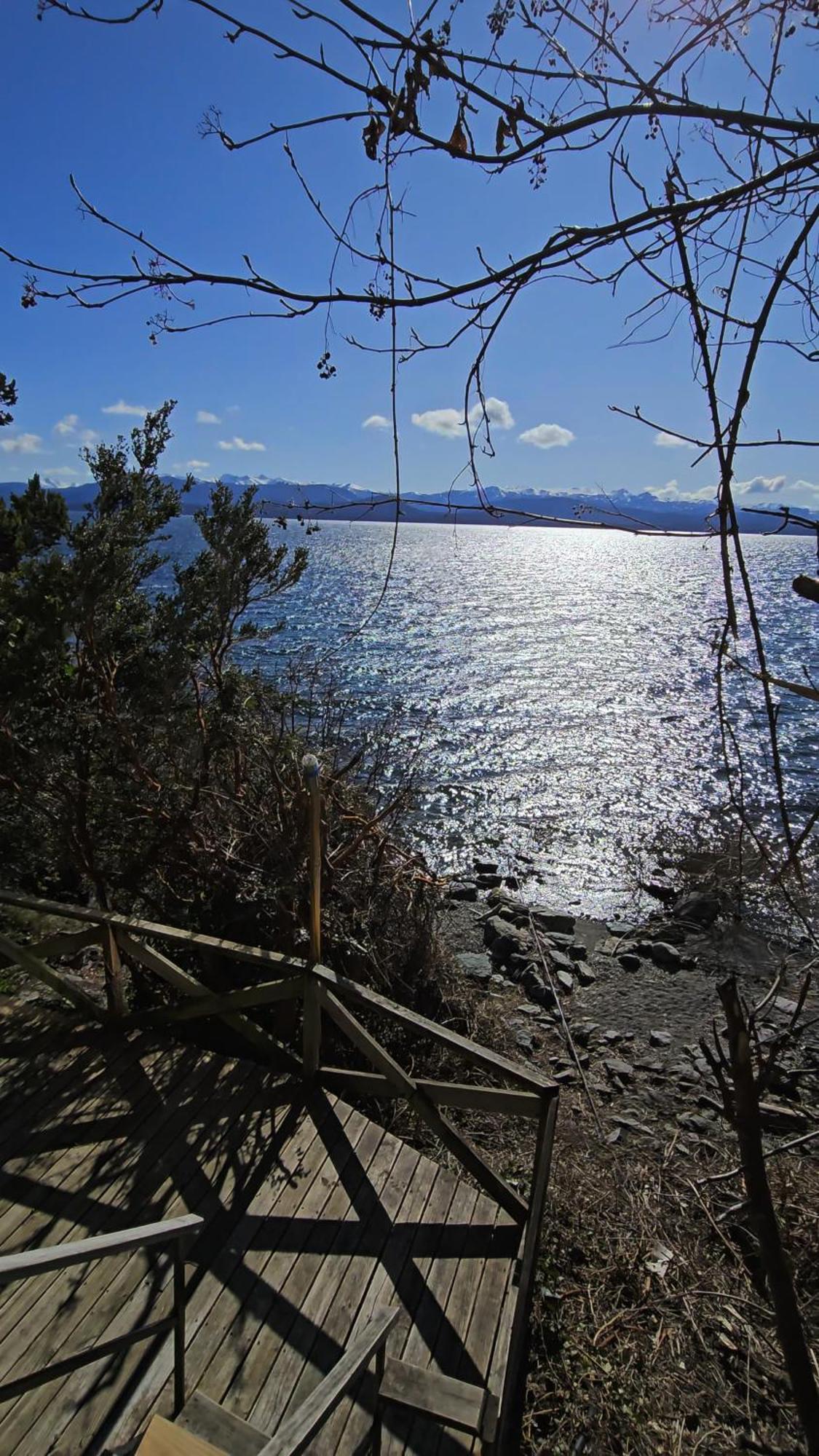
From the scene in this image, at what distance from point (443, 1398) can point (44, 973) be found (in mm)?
3903

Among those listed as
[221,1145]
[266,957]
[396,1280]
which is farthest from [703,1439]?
[266,957]

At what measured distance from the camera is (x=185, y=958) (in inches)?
298

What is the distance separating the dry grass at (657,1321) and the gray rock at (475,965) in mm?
5406

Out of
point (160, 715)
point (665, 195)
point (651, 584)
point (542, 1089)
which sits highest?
point (665, 195)

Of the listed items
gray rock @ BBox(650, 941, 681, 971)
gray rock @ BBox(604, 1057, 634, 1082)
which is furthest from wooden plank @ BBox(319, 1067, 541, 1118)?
gray rock @ BBox(650, 941, 681, 971)

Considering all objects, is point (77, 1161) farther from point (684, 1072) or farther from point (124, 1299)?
point (684, 1072)

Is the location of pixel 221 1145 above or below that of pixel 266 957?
below

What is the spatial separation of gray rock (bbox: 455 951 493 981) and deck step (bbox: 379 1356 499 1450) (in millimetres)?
8299

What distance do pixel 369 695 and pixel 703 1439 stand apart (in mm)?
27181

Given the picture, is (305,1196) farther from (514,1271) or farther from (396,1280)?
(514,1271)

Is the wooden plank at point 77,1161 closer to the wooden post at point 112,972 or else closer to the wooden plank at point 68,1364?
the wooden post at point 112,972

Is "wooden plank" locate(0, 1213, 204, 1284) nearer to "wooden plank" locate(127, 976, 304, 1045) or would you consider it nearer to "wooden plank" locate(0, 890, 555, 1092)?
"wooden plank" locate(0, 890, 555, 1092)

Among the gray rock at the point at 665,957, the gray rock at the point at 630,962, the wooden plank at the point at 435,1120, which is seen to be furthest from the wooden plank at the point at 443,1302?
the gray rock at the point at 665,957

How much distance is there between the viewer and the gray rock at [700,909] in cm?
1557
